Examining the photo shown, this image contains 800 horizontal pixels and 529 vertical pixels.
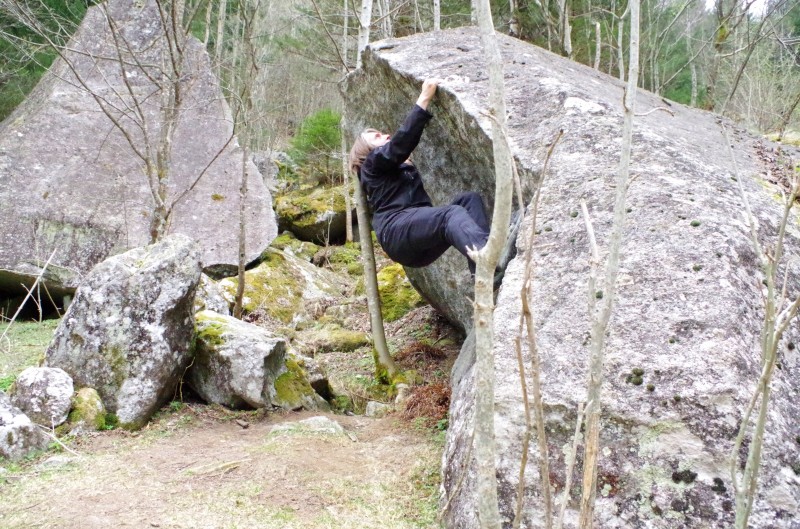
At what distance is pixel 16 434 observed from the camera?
365 cm

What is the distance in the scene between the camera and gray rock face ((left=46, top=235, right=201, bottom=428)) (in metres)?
4.32

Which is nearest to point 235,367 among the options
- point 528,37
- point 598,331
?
point 598,331

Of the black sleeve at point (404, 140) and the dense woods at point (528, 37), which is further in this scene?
the dense woods at point (528, 37)

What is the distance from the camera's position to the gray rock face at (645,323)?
7.40 feet

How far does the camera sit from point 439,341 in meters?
6.67

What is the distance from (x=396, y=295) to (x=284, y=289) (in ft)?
5.77

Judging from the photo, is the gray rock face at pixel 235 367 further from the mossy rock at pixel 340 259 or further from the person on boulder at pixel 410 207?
the mossy rock at pixel 340 259

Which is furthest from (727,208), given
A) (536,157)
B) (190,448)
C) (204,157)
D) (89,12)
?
(89,12)

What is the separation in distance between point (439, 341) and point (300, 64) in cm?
1436

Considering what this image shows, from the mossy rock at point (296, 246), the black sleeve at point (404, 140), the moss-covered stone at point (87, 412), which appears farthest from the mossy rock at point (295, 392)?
the mossy rock at point (296, 246)

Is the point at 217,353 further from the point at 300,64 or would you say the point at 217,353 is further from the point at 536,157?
the point at 300,64

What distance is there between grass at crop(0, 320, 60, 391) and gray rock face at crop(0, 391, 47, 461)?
90cm

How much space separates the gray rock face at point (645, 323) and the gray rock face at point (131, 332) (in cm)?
222

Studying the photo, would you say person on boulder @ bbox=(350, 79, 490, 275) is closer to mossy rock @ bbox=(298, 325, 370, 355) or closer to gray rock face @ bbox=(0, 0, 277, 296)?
mossy rock @ bbox=(298, 325, 370, 355)
